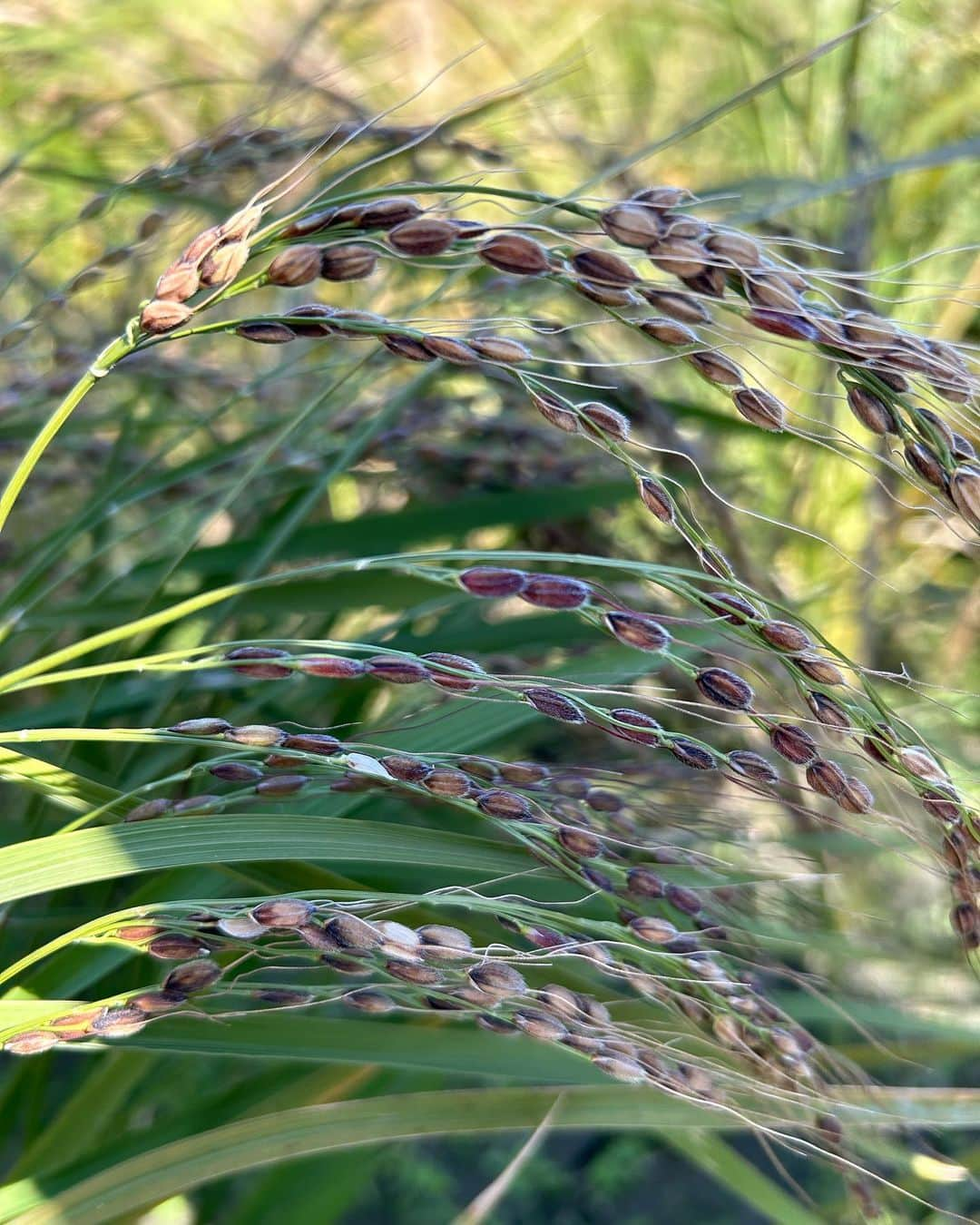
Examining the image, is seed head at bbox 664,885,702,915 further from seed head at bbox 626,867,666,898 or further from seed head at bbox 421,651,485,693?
seed head at bbox 421,651,485,693

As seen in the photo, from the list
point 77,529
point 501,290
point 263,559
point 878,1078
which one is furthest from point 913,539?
point 77,529

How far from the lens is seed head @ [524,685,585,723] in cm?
47

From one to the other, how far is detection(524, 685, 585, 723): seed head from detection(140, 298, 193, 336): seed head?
0.70ft

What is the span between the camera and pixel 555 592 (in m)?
0.48

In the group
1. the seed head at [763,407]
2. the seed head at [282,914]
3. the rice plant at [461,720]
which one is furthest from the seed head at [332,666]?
the seed head at [763,407]

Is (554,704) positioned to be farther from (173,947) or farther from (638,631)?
(173,947)

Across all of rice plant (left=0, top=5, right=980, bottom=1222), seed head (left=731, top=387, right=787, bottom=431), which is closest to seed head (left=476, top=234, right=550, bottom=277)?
rice plant (left=0, top=5, right=980, bottom=1222)

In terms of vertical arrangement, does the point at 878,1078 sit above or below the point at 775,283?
below

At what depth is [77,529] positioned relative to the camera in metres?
0.74

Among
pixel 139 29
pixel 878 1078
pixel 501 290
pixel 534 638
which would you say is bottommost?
pixel 878 1078

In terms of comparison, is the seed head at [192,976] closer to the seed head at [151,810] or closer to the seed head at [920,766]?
the seed head at [151,810]

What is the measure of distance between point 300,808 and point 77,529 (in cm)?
25

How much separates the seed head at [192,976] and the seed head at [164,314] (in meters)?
0.28

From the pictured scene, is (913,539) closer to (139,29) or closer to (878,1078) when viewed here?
(878,1078)
